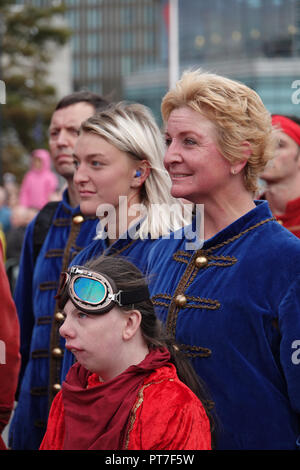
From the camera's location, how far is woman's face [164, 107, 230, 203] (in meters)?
2.90

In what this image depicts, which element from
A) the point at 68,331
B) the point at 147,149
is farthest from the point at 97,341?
the point at 147,149

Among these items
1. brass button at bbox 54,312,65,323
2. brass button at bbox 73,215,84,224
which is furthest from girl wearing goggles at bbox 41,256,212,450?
brass button at bbox 73,215,84,224

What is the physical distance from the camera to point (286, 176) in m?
4.80

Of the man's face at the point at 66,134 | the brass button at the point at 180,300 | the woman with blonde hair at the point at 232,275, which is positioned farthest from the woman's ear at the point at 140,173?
the man's face at the point at 66,134

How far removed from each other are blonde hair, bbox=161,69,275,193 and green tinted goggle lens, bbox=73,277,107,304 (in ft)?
2.25

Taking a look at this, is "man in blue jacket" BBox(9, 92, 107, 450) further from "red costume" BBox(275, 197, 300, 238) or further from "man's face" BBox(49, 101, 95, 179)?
"red costume" BBox(275, 197, 300, 238)

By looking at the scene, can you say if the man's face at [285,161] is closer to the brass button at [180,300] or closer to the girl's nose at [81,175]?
the girl's nose at [81,175]

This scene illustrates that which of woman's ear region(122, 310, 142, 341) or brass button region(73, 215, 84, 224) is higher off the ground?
woman's ear region(122, 310, 142, 341)

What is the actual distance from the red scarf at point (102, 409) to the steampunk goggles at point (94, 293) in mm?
209

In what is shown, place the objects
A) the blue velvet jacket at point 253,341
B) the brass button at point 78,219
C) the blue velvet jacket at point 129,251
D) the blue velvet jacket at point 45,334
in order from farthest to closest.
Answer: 1. the brass button at point 78,219
2. the blue velvet jacket at point 45,334
3. the blue velvet jacket at point 129,251
4. the blue velvet jacket at point 253,341

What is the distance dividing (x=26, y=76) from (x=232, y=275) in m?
38.1

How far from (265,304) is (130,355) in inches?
18.9

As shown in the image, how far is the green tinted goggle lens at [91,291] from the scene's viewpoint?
2.57 metres

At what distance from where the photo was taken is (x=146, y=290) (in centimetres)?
270
